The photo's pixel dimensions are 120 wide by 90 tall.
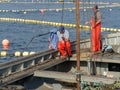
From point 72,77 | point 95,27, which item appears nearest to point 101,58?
point 95,27

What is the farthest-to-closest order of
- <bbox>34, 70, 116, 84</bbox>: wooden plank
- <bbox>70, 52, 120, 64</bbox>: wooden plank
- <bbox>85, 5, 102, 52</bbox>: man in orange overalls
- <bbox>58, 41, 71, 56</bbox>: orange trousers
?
<bbox>85, 5, 102, 52</bbox>: man in orange overalls, <bbox>58, 41, 71, 56</bbox>: orange trousers, <bbox>70, 52, 120, 64</bbox>: wooden plank, <bbox>34, 70, 116, 84</bbox>: wooden plank

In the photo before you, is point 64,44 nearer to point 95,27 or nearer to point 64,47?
point 64,47

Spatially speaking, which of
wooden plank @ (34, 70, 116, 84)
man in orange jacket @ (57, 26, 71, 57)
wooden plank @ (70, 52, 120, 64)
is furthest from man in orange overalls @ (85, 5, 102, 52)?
wooden plank @ (34, 70, 116, 84)

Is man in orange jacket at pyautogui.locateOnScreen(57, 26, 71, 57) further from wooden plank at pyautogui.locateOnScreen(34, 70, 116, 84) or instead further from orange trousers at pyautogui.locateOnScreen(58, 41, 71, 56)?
→ wooden plank at pyautogui.locateOnScreen(34, 70, 116, 84)

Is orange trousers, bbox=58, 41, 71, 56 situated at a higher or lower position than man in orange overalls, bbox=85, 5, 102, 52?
lower

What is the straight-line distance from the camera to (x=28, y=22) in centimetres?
6562

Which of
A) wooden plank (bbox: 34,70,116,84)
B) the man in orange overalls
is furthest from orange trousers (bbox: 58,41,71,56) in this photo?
wooden plank (bbox: 34,70,116,84)

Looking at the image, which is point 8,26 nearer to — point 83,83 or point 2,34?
point 2,34

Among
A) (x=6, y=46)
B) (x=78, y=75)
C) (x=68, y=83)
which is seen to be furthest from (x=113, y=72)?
(x=6, y=46)

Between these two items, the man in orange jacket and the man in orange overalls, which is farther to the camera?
the man in orange overalls

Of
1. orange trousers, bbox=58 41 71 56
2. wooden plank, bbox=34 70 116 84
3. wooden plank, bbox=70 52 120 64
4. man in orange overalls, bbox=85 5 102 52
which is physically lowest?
wooden plank, bbox=70 52 120 64

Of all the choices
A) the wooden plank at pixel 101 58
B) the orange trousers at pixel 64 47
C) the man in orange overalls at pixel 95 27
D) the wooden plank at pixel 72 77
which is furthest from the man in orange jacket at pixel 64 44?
the wooden plank at pixel 72 77

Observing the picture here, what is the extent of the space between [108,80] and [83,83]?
860 millimetres

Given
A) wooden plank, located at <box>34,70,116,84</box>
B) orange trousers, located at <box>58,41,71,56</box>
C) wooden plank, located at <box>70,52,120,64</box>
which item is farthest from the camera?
orange trousers, located at <box>58,41,71,56</box>
